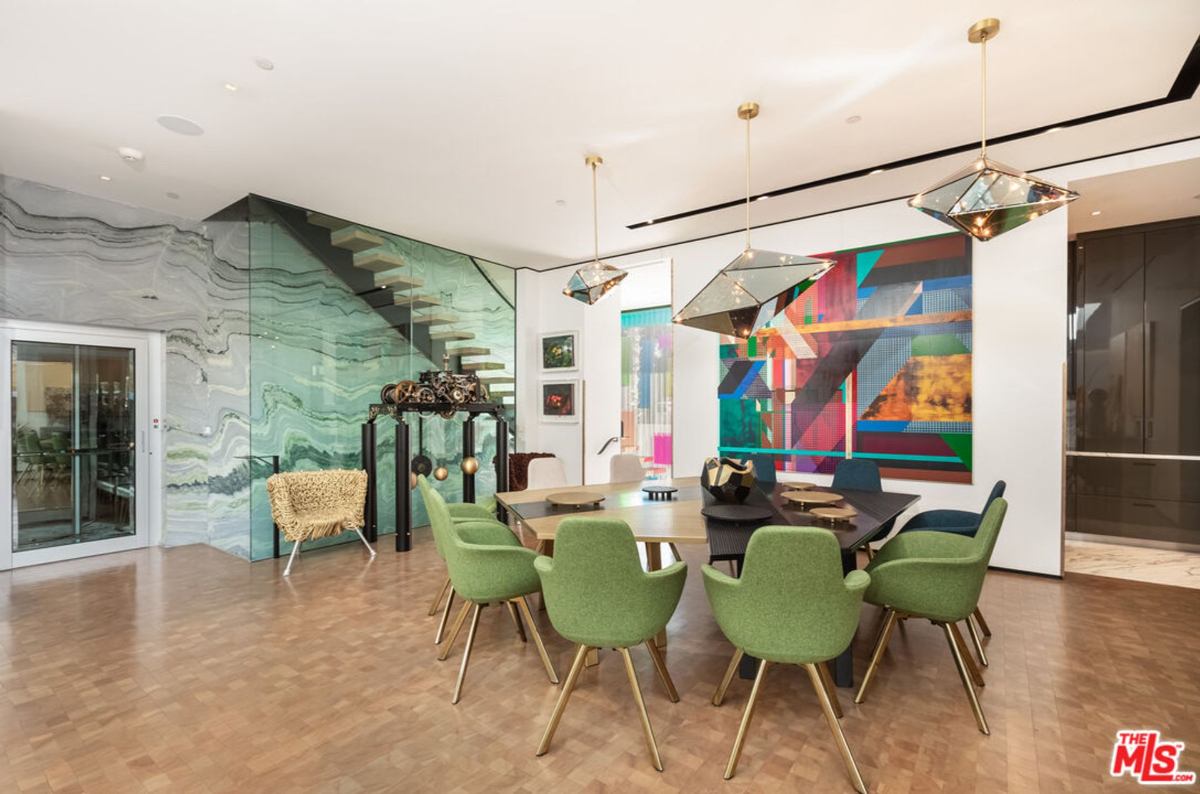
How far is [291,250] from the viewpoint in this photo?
5.25m

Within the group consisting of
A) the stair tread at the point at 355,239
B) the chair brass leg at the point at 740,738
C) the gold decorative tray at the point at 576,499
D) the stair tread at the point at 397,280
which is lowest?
the chair brass leg at the point at 740,738

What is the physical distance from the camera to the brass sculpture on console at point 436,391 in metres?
5.41

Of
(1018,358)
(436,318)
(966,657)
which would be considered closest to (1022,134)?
(1018,358)

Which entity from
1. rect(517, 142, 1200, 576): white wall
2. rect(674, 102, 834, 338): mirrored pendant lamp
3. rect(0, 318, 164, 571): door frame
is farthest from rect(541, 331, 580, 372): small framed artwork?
rect(0, 318, 164, 571): door frame

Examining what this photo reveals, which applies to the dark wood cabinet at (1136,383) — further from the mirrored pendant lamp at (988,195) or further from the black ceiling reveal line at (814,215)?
the mirrored pendant lamp at (988,195)

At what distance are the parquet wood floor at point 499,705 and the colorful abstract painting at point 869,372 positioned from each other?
1.52 m

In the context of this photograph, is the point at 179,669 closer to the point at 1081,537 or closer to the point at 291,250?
the point at 291,250

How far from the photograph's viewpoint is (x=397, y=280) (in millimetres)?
6156

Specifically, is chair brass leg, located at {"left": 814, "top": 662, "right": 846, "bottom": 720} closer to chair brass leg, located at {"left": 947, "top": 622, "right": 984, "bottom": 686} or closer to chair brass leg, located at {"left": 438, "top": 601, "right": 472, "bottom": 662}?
chair brass leg, located at {"left": 947, "top": 622, "right": 984, "bottom": 686}

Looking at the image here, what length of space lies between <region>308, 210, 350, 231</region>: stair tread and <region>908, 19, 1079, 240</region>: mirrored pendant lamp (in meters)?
5.23

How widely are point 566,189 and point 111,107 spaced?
312cm

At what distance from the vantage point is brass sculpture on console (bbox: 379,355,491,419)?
17.7 feet

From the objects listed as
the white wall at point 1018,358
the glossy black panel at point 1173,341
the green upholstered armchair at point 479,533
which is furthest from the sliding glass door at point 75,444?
the glossy black panel at point 1173,341

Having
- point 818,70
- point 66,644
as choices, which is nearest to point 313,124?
point 818,70
